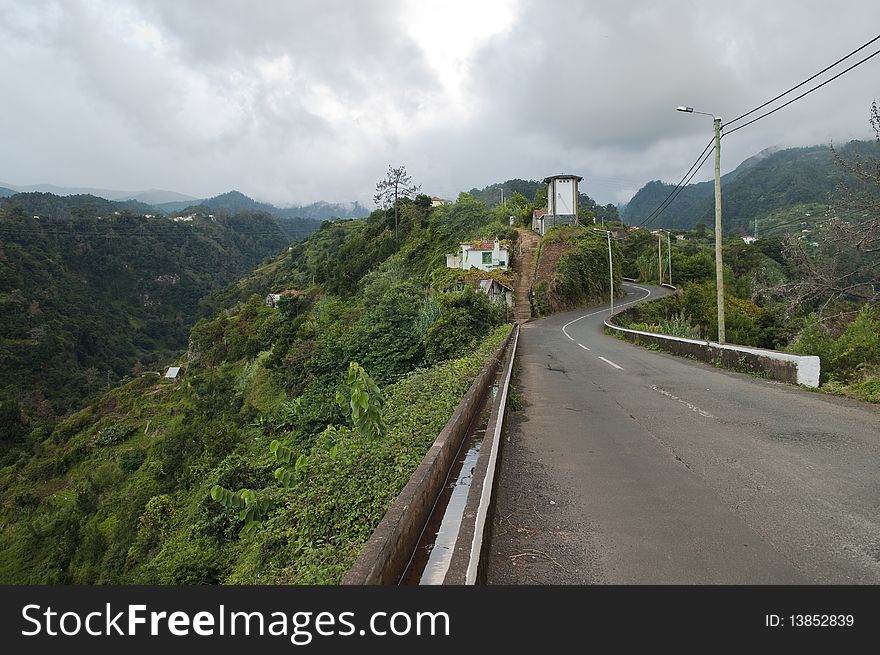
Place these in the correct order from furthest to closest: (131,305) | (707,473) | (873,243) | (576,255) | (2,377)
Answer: (131,305) → (2,377) → (576,255) → (873,243) → (707,473)

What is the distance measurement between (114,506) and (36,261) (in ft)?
219

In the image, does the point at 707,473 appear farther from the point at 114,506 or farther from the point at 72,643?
the point at 114,506

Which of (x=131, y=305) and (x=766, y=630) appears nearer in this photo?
(x=766, y=630)

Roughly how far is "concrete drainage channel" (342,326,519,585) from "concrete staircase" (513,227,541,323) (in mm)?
35291

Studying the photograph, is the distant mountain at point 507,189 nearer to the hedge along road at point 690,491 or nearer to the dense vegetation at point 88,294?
the dense vegetation at point 88,294

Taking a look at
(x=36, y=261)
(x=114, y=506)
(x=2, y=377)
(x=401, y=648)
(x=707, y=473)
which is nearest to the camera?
(x=401, y=648)

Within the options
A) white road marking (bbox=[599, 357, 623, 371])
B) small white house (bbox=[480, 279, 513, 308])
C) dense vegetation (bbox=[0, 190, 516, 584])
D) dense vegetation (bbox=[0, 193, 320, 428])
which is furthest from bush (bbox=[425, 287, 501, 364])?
dense vegetation (bbox=[0, 193, 320, 428])

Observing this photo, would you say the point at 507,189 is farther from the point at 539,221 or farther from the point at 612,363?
the point at 612,363

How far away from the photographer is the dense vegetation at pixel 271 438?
19.3ft

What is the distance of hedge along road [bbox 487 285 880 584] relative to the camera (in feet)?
11.3

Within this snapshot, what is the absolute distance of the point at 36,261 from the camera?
7931cm

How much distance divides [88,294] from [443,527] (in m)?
98.9

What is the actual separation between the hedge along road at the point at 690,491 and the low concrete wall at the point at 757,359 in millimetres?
983

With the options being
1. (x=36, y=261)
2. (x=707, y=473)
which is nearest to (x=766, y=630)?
(x=707, y=473)
